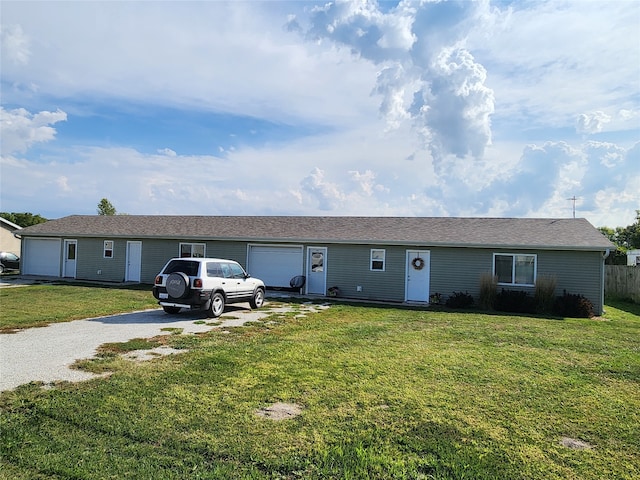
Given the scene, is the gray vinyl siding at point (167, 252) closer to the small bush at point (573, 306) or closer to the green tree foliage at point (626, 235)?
the small bush at point (573, 306)

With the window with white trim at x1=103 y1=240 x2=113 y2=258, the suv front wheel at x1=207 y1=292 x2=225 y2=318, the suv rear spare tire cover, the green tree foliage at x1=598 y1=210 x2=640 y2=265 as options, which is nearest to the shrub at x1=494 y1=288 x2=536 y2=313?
the suv front wheel at x1=207 y1=292 x2=225 y2=318

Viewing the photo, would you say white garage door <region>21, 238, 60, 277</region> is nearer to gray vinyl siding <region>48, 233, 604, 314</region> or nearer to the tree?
gray vinyl siding <region>48, 233, 604, 314</region>

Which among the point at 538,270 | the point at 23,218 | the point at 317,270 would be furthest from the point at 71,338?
the point at 23,218

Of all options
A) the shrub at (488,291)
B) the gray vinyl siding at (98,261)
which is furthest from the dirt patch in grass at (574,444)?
the gray vinyl siding at (98,261)

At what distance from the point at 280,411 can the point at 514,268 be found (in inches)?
540

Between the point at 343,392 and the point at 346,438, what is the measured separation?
1325 mm

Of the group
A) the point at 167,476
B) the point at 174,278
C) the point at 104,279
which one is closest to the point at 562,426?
the point at 167,476

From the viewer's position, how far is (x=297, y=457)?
3854mm

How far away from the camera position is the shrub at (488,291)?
1591 centimetres

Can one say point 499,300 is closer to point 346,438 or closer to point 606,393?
point 606,393

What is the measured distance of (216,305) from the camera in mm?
12055

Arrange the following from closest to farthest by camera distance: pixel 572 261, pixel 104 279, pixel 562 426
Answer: pixel 562 426 < pixel 572 261 < pixel 104 279

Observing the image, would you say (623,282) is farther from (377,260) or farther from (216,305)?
(216,305)

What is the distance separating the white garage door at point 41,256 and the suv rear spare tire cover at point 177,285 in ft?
52.1
